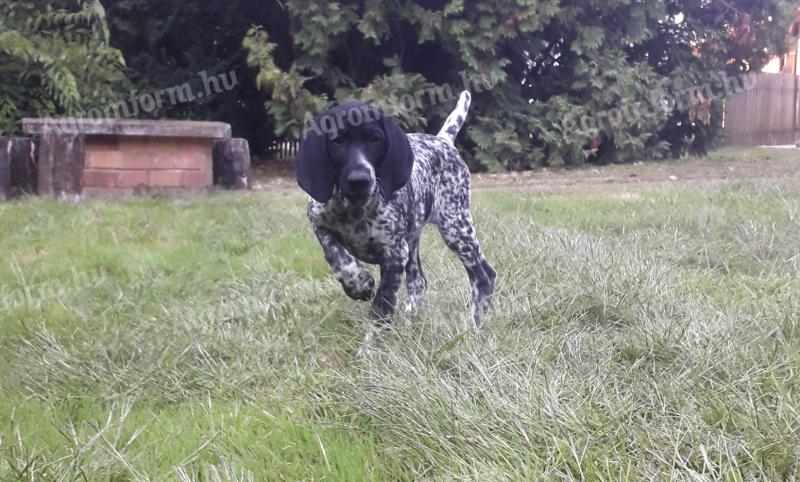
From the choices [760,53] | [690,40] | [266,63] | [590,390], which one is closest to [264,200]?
[266,63]

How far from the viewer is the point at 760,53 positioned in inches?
540

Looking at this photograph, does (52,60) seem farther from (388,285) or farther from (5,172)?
(388,285)

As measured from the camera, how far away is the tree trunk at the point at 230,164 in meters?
8.84

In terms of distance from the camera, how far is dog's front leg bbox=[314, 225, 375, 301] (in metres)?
3.38

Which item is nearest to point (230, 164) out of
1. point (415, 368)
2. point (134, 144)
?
point (134, 144)

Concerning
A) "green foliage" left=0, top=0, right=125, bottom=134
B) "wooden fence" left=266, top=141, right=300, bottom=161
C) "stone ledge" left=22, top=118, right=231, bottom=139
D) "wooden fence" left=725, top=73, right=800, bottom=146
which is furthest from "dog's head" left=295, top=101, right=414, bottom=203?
"wooden fence" left=725, top=73, right=800, bottom=146

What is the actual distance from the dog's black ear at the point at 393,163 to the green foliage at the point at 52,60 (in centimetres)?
668

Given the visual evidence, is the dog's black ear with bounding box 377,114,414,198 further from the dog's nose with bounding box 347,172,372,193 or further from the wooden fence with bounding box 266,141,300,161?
the wooden fence with bounding box 266,141,300,161

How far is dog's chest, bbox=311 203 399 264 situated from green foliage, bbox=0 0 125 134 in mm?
6550

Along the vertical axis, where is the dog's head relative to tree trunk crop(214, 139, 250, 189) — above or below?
above

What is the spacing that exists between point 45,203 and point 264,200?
183 cm

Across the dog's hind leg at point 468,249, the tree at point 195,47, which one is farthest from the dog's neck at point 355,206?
the tree at point 195,47

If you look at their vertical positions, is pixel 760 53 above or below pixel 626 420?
above

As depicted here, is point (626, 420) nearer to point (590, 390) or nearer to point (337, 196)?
point (590, 390)
